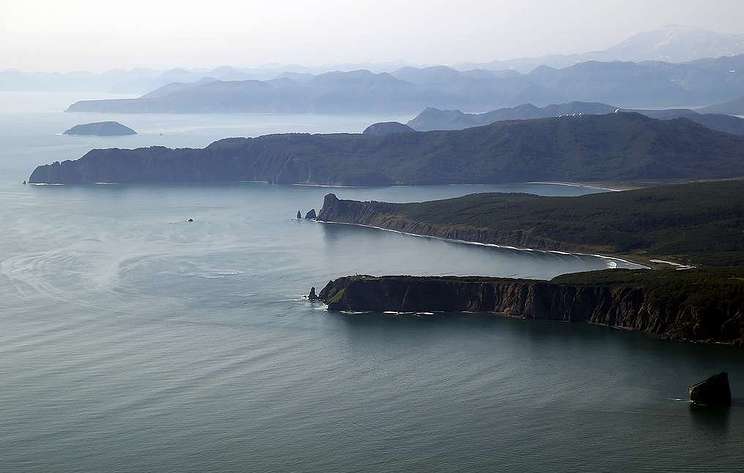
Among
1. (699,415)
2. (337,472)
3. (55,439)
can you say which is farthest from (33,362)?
(699,415)

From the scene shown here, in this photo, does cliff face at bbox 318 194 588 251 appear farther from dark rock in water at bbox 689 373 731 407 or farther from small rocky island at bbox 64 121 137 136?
small rocky island at bbox 64 121 137 136

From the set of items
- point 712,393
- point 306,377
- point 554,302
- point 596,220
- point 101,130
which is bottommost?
point 306,377

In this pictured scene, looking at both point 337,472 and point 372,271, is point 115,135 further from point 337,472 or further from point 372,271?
point 337,472

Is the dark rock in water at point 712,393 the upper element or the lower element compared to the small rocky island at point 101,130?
lower

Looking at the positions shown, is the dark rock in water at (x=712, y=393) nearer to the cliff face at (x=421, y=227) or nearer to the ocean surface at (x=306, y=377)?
the ocean surface at (x=306, y=377)

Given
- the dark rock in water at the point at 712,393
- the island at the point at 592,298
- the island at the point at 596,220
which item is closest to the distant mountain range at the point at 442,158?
the island at the point at 596,220

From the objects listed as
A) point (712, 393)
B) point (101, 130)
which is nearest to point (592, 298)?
point (712, 393)

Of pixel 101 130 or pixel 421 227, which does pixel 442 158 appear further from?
pixel 101 130
